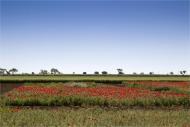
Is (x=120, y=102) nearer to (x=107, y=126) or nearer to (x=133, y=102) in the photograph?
(x=133, y=102)

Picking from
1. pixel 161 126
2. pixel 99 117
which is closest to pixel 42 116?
pixel 99 117

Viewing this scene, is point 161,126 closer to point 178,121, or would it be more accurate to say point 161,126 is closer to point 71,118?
point 178,121

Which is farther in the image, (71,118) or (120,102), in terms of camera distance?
(120,102)

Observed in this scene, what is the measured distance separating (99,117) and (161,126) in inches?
144

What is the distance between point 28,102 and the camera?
1015 inches

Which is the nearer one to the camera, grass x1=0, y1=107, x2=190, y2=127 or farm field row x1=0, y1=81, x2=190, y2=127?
grass x1=0, y1=107, x2=190, y2=127

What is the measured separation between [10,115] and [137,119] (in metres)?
5.92

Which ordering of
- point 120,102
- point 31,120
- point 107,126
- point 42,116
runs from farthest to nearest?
point 120,102, point 42,116, point 31,120, point 107,126

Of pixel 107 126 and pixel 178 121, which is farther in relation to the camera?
pixel 178 121

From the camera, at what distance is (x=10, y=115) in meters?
18.0

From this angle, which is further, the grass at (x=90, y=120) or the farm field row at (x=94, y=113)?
the farm field row at (x=94, y=113)

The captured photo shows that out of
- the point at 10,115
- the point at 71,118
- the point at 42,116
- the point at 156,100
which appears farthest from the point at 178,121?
the point at 156,100

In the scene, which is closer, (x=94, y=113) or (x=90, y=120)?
(x=90, y=120)

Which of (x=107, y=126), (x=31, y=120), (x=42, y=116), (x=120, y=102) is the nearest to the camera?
(x=107, y=126)
